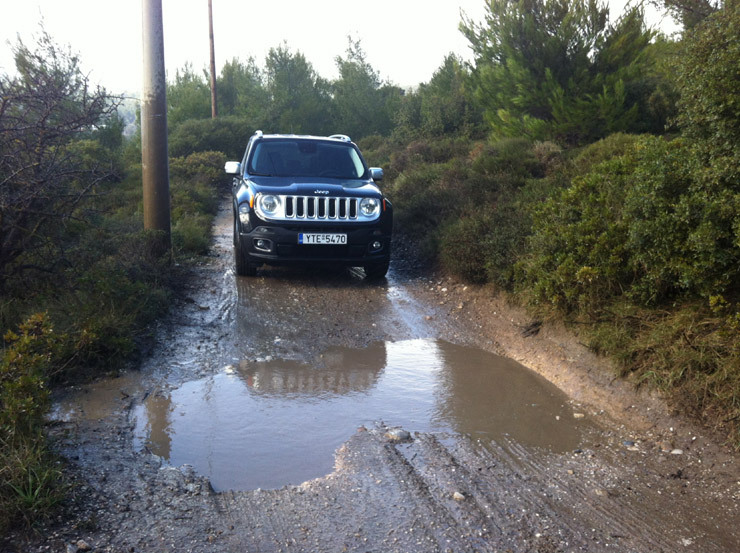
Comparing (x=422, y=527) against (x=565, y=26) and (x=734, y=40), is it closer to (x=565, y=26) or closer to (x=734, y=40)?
A: (x=734, y=40)

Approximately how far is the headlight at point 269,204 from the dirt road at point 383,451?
1.80 m

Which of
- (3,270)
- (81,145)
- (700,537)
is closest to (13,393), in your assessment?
(3,270)

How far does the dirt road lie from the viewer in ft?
10.8

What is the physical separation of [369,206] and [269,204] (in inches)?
51.6

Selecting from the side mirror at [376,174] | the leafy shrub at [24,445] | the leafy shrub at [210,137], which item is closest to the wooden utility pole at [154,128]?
the side mirror at [376,174]

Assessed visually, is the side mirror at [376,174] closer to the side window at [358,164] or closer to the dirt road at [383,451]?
the side window at [358,164]

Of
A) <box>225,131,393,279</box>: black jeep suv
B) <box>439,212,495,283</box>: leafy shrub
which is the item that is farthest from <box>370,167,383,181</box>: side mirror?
<box>439,212,495,283</box>: leafy shrub

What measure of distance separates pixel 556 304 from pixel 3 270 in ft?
17.3

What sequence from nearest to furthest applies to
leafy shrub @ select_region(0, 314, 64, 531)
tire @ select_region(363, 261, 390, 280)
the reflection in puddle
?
leafy shrub @ select_region(0, 314, 64, 531) → the reflection in puddle → tire @ select_region(363, 261, 390, 280)

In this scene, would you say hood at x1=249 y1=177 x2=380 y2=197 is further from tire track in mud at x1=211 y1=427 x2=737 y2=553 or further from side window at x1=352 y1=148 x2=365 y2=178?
tire track in mud at x1=211 y1=427 x2=737 y2=553

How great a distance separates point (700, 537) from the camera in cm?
334

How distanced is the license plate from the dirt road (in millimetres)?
1527

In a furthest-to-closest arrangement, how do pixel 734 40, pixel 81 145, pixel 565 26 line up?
pixel 81 145 < pixel 565 26 < pixel 734 40

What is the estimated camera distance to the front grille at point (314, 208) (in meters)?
8.32
